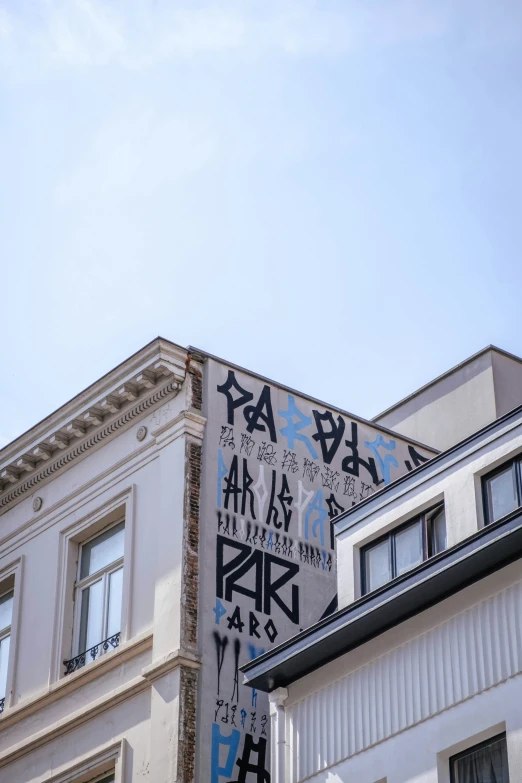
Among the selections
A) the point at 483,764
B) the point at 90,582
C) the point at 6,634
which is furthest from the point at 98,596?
the point at 483,764

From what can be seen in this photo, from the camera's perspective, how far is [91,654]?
25047 millimetres

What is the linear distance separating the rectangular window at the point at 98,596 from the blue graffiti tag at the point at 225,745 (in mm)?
2756

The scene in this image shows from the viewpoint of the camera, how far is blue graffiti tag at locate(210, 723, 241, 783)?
2228 centimetres

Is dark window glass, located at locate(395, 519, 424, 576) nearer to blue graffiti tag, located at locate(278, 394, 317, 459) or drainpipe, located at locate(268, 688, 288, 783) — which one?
drainpipe, located at locate(268, 688, 288, 783)

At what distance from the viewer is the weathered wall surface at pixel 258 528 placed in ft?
75.2

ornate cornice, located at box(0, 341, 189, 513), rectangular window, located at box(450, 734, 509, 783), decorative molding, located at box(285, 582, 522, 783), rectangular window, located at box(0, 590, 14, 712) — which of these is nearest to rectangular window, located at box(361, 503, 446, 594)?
decorative molding, located at box(285, 582, 522, 783)

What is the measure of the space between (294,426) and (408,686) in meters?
8.39

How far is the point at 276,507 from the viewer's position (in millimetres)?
25422

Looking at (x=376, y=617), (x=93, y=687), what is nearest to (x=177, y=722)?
(x=93, y=687)

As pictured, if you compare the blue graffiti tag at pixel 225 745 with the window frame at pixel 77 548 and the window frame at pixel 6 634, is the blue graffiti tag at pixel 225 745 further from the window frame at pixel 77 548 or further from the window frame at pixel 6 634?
the window frame at pixel 6 634

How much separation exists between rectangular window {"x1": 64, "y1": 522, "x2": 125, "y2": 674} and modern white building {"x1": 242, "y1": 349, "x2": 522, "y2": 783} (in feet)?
16.1

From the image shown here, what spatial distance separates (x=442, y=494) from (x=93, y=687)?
7230 millimetres

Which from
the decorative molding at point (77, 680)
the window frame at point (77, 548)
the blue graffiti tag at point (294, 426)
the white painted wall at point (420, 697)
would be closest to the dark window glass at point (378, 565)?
the white painted wall at point (420, 697)

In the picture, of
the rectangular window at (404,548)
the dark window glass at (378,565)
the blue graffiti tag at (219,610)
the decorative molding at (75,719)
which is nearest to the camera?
the rectangular window at (404,548)
